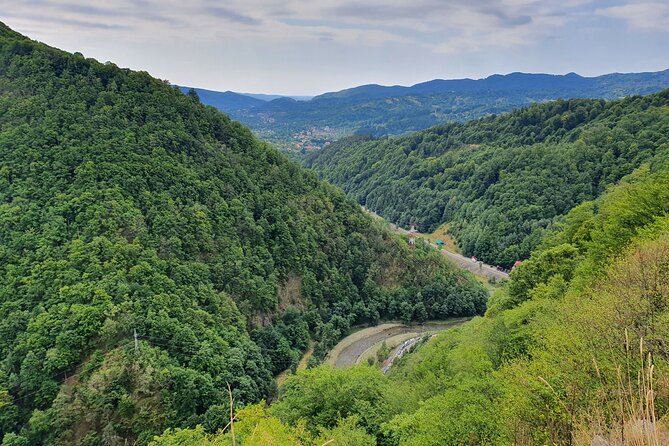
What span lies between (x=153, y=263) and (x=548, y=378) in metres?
44.1

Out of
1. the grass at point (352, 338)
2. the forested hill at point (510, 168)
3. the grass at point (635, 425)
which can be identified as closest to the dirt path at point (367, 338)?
the grass at point (352, 338)

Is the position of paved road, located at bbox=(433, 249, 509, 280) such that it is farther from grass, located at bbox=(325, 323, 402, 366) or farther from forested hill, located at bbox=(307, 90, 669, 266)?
grass, located at bbox=(325, 323, 402, 366)

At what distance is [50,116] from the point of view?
55.7m

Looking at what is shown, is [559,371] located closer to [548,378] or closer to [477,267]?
[548,378]

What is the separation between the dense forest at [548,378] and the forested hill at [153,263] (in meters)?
13.0

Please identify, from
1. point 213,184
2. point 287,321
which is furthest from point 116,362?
point 213,184

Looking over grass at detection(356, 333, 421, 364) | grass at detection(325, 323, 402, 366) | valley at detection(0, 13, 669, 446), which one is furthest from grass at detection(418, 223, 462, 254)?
grass at detection(356, 333, 421, 364)

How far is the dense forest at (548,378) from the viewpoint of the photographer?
1054cm

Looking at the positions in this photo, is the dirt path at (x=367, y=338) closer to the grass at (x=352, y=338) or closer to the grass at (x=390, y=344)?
the grass at (x=352, y=338)

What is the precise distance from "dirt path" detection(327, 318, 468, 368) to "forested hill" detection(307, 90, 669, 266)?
3655 centimetres

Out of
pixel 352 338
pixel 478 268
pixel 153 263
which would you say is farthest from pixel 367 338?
pixel 478 268

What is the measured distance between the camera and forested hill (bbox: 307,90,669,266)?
104250 mm

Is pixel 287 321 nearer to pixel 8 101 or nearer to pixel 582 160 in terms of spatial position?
pixel 8 101

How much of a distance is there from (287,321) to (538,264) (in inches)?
1430
